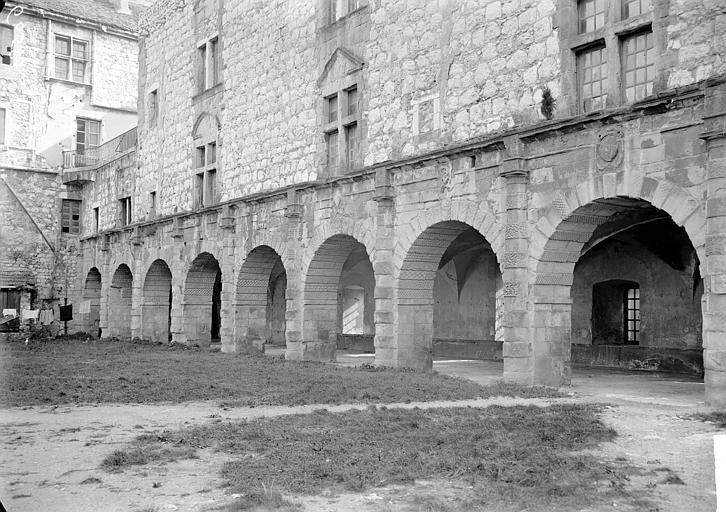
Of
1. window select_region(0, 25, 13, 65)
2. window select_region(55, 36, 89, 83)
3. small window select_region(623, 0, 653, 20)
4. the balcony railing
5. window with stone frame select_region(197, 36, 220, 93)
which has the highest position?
window select_region(55, 36, 89, 83)

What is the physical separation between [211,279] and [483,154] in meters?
13.1

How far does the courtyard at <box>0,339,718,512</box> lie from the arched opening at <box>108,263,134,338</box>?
1653 centimetres

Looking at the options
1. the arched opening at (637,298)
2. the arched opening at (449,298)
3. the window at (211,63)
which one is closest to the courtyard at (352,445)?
the arched opening at (449,298)

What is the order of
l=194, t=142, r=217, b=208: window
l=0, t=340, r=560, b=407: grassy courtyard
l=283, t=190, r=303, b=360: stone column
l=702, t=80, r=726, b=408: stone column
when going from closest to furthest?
l=702, t=80, r=726, b=408: stone column
l=0, t=340, r=560, b=407: grassy courtyard
l=283, t=190, r=303, b=360: stone column
l=194, t=142, r=217, b=208: window

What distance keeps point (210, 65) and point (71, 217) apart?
48.0ft

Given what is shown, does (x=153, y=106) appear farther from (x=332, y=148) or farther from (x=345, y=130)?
(x=345, y=130)

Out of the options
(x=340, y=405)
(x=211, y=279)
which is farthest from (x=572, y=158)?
(x=211, y=279)

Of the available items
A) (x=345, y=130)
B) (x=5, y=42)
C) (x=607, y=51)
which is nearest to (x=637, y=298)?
(x=345, y=130)

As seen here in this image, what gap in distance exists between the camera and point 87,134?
116 ft

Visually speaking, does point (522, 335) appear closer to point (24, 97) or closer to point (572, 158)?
point (572, 158)

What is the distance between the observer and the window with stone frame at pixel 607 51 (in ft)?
37.2

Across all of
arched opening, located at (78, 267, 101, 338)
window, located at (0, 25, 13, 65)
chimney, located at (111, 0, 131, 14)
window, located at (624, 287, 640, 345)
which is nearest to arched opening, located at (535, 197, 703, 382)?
window, located at (624, 287, 640, 345)

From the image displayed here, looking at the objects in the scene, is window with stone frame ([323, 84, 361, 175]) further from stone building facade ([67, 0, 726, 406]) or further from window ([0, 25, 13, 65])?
window ([0, 25, 13, 65])

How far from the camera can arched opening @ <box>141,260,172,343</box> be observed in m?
26.4
